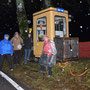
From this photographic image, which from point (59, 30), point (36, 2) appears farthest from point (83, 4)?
point (59, 30)

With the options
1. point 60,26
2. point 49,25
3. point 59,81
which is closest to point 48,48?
point 59,81

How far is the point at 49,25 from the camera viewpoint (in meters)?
8.24

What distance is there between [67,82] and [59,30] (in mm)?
4053

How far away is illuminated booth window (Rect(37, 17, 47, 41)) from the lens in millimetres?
8677

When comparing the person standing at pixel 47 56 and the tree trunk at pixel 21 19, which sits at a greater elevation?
the tree trunk at pixel 21 19

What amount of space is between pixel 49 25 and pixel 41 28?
82cm

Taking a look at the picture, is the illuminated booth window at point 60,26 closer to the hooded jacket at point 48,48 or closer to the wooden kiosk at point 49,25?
the wooden kiosk at point 49,25

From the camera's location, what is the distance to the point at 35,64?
29.2 feet

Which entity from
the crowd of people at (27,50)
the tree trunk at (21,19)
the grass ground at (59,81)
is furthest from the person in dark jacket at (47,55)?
the tree trunk at (21,19)

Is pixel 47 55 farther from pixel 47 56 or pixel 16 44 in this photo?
pixel 16 44

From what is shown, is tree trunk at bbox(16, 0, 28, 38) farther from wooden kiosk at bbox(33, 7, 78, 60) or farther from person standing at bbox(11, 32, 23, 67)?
person standing at bbox(11, 32, 23, 67)

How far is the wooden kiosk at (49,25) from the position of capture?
8203 mm

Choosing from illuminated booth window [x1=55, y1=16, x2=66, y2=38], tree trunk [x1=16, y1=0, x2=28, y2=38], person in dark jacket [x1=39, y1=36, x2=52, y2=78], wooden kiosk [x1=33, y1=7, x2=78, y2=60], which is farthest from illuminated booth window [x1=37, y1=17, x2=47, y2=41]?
person in dark jacket [x1=39, y1=36, x2=52, y2=78]

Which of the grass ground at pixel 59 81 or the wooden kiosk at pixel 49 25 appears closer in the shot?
the grass ground at pixel 59 81
